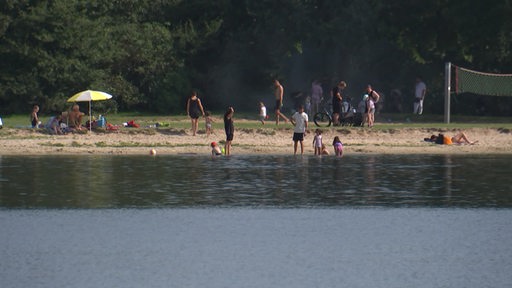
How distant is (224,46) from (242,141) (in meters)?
15.9

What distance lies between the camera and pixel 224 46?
2240 inches

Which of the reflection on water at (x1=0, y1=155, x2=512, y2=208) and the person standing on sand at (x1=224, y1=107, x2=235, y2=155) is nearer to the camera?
the reflection on water at (x1=0, y1=155, x2=512, y2=208)

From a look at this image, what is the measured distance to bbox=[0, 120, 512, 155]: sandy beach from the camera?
39.4 metres

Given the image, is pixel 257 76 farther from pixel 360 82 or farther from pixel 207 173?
pixel 207 173

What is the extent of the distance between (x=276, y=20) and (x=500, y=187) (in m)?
27.3

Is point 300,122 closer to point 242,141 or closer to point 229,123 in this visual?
point 229,123

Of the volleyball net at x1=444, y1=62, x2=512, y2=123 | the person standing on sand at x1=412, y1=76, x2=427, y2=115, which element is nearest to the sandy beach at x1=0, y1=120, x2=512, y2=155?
the volleyball net at x1=444, y1=62, x2=512, y2=123

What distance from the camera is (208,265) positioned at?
66.0 ft

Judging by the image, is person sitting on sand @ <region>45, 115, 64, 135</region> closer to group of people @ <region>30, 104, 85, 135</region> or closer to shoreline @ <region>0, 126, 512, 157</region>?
group of people @ <region>30, 104, 85, 135</region>

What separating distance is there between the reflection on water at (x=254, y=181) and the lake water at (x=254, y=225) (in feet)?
0.16

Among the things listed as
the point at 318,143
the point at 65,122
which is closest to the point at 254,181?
the point at 318,143

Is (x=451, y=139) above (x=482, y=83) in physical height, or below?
below

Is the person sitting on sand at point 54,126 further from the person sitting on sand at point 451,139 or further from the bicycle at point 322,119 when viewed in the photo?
the person sitting on sand at point 451,139

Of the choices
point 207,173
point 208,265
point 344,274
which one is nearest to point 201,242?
point 208,265
